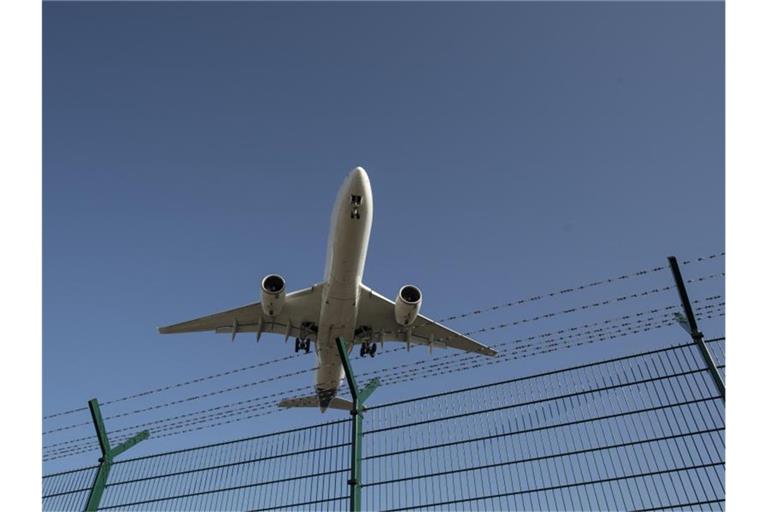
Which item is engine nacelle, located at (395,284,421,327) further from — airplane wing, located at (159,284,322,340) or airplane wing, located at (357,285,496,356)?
airplane wing, located at (159,284,322,340)

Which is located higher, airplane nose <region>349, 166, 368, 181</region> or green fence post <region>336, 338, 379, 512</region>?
airplane nose <region>349, 166, 368, 181</region>

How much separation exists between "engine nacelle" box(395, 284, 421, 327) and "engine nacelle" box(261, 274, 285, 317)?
5761mm

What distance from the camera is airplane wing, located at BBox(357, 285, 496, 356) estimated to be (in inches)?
1266

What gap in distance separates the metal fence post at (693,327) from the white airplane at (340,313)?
16.8 metres

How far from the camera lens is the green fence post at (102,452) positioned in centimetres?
947

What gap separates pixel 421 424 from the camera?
8.39 metres

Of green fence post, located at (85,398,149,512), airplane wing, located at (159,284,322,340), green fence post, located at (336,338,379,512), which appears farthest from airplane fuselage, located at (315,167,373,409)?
green fence post, located at (336,338,379,512)

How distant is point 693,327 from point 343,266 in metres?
20.1

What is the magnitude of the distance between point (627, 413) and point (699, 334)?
1.42m

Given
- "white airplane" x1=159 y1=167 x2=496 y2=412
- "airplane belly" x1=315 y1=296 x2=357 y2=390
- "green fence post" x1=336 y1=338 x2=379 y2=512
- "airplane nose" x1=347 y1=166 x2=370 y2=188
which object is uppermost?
"airplane nose" x1=347 y1=166 x2=370 y2=188

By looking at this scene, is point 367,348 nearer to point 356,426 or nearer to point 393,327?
point 393,327

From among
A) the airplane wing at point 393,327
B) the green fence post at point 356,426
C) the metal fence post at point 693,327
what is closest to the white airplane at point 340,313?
the airplane wing at point 393,327

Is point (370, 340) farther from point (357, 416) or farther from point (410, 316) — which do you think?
point (357, 416)

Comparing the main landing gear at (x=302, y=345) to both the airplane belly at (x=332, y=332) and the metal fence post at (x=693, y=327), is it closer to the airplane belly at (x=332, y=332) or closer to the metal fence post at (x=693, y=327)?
the airplane belly at (x=332, y=332)
